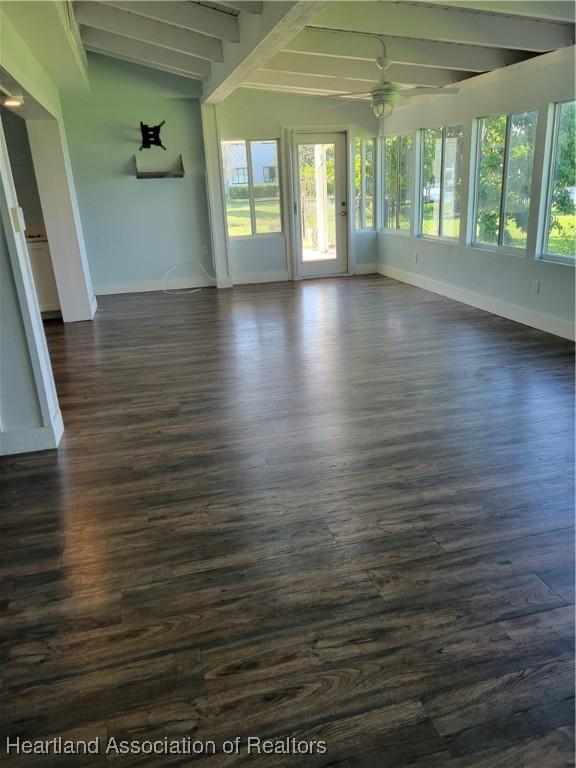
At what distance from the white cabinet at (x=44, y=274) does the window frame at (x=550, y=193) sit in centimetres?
543

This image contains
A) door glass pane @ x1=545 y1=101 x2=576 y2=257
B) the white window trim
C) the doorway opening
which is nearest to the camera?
door glass pane @ x1=545 y1=101 x2=576 y2=257

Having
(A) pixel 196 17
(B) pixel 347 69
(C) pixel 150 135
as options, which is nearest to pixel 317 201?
(B) pixel 347 69

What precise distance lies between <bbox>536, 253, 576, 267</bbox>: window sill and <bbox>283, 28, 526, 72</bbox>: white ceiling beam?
1999 millimetres

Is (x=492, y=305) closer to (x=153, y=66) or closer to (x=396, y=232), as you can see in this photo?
(x=396, y=232)

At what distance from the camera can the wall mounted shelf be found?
7.98 meters

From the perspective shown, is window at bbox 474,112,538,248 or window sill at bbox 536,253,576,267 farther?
window at bbox 474,112,538,248

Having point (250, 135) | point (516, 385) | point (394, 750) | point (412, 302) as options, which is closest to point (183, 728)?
point (394, 750)

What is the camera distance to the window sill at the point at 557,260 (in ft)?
17.0

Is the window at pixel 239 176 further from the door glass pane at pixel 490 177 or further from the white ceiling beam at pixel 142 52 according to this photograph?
the door glass pane at pixel 490 177

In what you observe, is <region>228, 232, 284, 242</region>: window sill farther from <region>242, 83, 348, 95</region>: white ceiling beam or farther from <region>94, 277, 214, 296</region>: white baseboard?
<region>242, 83, 348, 95</region>: white ceiling beam

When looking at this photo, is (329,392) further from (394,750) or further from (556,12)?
(556,12)

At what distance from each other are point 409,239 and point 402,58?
8.94 feet

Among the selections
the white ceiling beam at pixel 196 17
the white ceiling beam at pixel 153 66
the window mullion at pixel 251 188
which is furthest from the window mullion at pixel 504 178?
the white ceiling beam at pixel 153 66

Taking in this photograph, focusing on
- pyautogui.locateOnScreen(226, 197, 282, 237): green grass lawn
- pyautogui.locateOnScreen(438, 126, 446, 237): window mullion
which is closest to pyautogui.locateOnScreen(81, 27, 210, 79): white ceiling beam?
pyautogui.locateOnScreen(226, 197, 282, 237): green grass lawn
